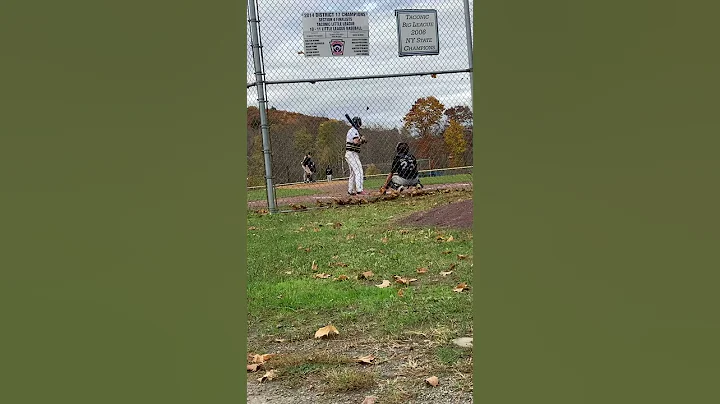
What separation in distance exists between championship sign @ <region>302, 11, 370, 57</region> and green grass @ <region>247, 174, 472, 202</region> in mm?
1448

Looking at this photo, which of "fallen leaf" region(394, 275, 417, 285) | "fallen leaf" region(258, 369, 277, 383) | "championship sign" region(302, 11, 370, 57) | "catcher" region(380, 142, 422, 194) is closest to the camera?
"fallen leaf" region(258, 369, 277, 383)

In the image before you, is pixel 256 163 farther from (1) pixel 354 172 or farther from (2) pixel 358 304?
(2) pixel 358 304

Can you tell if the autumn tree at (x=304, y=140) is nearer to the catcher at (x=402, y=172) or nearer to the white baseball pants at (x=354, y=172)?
the white baseball pants at (x=354, y=172)

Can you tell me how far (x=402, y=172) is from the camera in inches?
260

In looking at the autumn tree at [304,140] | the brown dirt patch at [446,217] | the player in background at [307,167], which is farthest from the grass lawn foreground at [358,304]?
the autumn tree at [304,140]

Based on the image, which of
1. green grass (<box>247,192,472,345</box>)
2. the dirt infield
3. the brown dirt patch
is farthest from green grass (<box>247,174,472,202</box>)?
the brown dirt patch

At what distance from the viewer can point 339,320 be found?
138 inches

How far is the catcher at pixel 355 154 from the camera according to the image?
6.32m

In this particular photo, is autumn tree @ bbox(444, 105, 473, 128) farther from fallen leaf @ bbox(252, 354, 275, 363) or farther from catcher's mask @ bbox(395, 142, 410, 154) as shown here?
fallen leaf @ bbox(252, 354, 275, 363)

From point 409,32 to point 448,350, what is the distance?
3.46 metres

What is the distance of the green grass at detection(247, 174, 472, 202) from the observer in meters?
6.43

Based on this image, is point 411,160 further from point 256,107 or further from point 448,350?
point 448,350

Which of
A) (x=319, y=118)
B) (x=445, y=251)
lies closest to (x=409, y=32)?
(x=319, y=118)

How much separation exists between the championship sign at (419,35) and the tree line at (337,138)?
52cm
